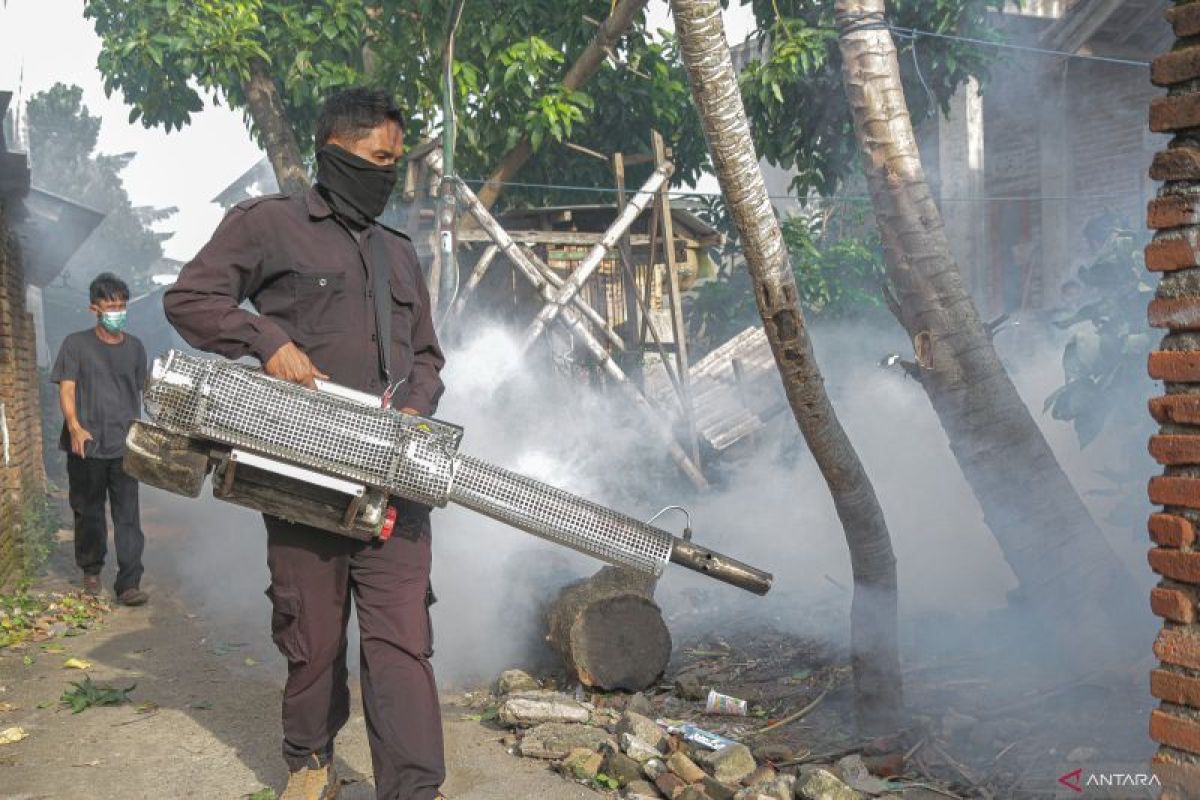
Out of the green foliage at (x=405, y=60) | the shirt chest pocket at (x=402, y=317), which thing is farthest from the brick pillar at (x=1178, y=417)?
the green foliage at (x=405, y=60)

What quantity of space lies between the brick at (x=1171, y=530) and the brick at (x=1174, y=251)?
71 cm

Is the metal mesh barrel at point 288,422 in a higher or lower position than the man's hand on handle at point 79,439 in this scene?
higher

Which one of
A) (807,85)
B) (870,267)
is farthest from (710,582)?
(870,267)

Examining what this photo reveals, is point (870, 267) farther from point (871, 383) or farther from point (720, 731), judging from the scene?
point (720, 731)

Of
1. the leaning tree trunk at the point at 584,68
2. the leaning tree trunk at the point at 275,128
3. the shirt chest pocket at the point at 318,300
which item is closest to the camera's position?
the shirt chest pocket at the point at 318,300

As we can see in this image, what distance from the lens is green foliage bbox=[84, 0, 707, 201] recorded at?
11.0 m

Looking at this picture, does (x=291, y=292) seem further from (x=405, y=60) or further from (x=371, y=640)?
(x=405, y=60)

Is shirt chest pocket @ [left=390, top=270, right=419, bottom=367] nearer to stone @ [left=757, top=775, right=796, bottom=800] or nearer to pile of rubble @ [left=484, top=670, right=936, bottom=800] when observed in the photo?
pile of rubble @ [left=484, top=670, right=936, bottom=800]

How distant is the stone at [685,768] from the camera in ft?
14.4

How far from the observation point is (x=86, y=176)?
1970 inches

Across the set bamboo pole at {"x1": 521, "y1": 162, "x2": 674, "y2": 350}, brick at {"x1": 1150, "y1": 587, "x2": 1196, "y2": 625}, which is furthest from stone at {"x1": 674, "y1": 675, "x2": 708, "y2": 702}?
bamboo pole at {"x1": 521, "y1": 162, "x2": 674, "y2": 350}

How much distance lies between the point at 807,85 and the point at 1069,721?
6.65 m

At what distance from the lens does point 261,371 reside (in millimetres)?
3387

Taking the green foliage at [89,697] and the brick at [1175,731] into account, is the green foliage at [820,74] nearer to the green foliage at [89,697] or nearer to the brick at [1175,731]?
the green foliage at [89,697]
